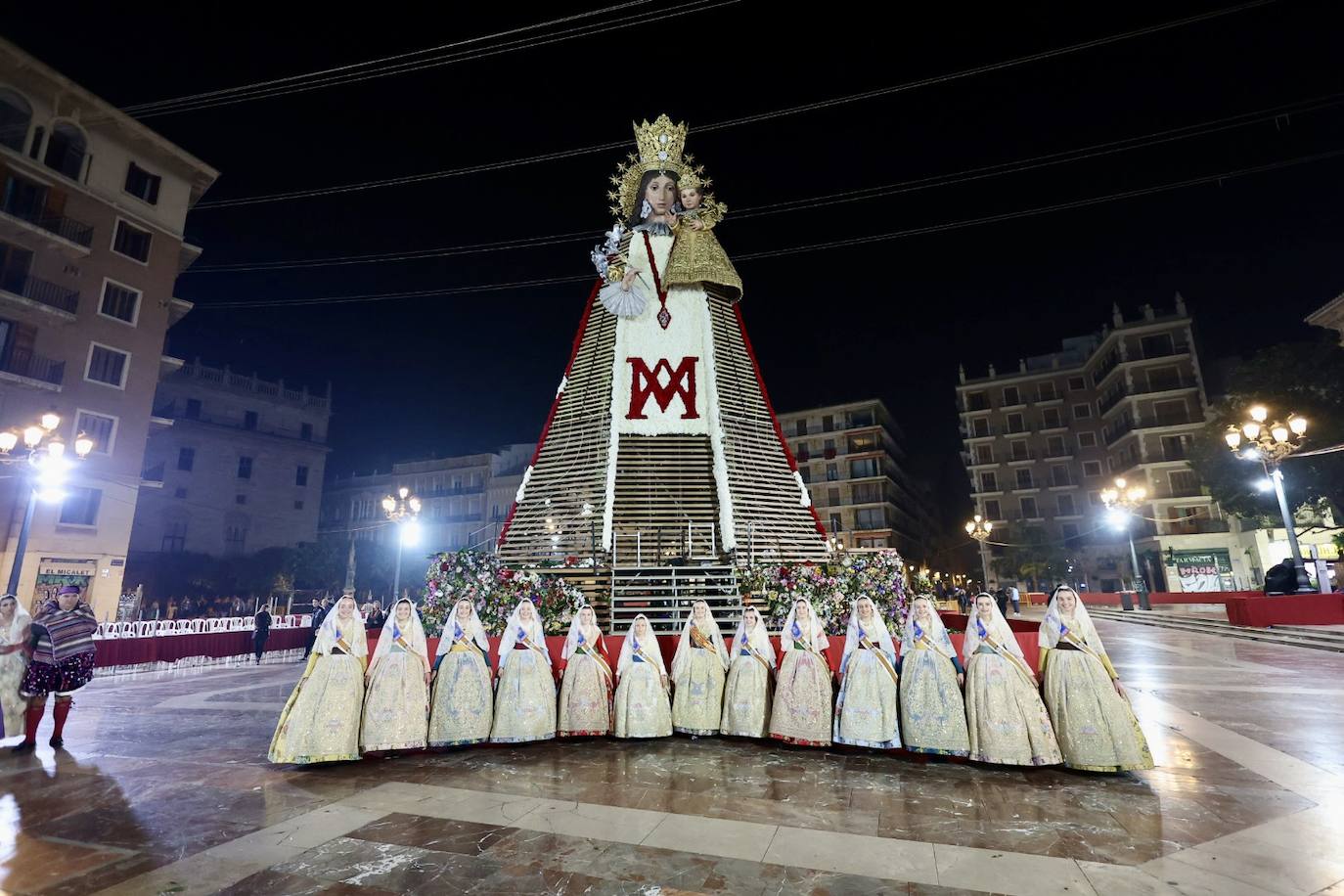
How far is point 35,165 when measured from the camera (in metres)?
20.3

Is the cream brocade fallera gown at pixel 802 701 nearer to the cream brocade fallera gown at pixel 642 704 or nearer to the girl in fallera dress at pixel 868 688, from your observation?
the girl in fallera dress at pixel 868 688

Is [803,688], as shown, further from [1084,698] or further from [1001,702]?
[1084,698]

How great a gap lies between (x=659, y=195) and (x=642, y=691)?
1038cm

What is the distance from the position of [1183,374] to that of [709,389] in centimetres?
4474

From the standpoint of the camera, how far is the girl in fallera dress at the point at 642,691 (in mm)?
6906

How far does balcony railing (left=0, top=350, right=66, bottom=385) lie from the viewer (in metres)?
20.0

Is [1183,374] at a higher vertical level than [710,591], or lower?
higher

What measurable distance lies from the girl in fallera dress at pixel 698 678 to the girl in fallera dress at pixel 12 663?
722 centimetres

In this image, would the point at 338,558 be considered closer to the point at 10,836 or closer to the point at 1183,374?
the point at 10,836

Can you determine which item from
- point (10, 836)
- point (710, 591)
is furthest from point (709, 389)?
point (10, 836)

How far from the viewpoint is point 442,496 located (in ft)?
151

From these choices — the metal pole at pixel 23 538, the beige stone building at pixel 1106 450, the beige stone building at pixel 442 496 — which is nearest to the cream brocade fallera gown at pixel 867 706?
the metal pole at pixel 23 538

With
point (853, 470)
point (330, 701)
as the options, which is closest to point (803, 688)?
point (330, 701)

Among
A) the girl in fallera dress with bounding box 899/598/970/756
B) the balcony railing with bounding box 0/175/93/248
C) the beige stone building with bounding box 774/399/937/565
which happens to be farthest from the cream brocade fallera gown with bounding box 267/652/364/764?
the beige stone building with bounding box 774/399/937/565
